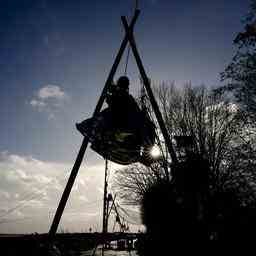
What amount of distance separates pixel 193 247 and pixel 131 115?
527 centimetres

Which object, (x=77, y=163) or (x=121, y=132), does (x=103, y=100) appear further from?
(x=77, y=163)

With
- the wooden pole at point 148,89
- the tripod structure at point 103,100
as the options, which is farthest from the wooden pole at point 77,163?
the wooden pole at point 148,89

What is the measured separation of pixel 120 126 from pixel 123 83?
58.9 inches

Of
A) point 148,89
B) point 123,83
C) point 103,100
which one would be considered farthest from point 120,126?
point 148,89

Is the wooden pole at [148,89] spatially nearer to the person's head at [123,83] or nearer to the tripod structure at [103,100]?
the tripod structure at [103,100]

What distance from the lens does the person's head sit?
8.15m

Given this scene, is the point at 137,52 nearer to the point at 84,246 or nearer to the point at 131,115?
the point at 131,115

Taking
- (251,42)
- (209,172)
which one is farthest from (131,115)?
(209,172)

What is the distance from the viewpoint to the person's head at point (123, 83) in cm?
815

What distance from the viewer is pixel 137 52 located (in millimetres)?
8773

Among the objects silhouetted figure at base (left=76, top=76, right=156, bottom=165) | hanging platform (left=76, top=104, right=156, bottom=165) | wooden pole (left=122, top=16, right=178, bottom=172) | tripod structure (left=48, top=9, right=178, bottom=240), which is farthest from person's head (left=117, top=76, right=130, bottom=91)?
hanging platform (left=76, top=104, right=156, bottom=165)

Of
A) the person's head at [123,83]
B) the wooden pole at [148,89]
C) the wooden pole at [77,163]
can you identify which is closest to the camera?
the wooden pole at [77,163]

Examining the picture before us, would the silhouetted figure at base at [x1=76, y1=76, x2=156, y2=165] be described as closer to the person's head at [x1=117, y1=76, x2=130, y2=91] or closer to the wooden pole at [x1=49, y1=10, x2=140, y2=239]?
the person's head at [x1=117, y1=76, x2=130, y2=91]

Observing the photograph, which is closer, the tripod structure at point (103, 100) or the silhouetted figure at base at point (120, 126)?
the tripod structure at point (103, 100)
